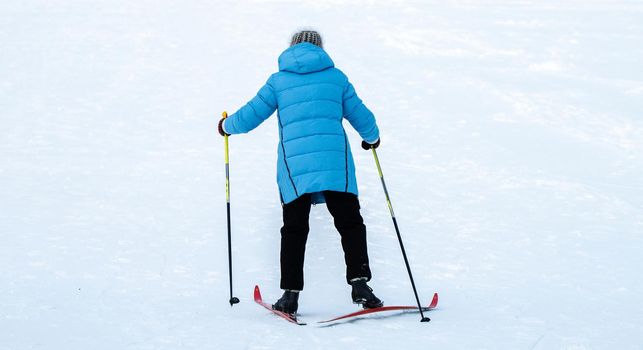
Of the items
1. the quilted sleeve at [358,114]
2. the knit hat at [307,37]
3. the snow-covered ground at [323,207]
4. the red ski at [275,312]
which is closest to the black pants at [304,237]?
the red ski at [275,312]

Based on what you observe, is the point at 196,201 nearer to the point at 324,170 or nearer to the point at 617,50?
the point at 324,170

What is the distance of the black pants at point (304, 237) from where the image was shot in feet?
14.4

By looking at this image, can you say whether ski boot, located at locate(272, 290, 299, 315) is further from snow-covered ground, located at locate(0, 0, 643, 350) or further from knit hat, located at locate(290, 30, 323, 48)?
knit hat, located at locate(290, 30, 323, 48)

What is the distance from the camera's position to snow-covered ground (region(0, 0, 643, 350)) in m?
4.28

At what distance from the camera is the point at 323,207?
643 cm

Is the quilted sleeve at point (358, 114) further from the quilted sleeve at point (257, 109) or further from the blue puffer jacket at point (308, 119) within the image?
the quilted sleeve at point (257, 109)

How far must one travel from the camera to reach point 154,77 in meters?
9.95

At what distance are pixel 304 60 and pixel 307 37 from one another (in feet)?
0.69

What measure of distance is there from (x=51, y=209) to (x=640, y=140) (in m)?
5.79

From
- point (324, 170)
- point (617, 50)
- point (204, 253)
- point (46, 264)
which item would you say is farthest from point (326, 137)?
point (617, 50)

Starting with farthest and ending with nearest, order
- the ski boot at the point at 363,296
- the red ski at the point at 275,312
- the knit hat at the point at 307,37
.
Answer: the knit hat at the point at 307,37, the ski boot at the point at 363,296, the red ski at the point at 275,312

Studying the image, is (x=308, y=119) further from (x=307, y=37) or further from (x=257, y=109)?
(x=307, y=37)

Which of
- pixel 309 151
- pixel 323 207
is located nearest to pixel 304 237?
pixel 309 151

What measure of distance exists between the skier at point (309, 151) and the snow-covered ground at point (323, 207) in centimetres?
32
